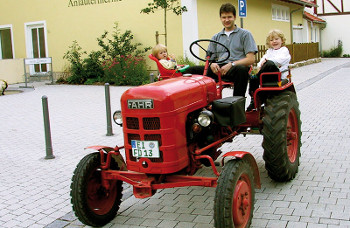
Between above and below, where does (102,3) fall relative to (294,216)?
above

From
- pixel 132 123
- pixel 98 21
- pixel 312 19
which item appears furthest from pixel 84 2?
pixel 312 19

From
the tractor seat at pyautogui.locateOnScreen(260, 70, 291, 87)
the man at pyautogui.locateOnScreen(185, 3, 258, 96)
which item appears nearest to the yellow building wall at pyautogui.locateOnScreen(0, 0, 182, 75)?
the man at pyautogui.locateOnScreen(185, 3, 258, 96)

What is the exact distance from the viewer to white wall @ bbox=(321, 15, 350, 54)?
34763mm

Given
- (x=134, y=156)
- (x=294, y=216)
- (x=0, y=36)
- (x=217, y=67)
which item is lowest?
(x=294, y=216)

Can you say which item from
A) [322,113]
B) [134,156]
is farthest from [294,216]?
[322,113]

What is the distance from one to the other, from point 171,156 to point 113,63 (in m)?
13.3

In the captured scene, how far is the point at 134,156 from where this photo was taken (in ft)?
12.7

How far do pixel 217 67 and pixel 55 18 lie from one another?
55.1ft

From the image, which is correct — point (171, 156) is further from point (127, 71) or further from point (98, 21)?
point (98, 21)

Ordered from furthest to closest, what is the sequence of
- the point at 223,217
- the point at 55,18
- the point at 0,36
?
the point at 0,36
the point at 55,18
the point at 223,217

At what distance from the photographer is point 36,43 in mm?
21125

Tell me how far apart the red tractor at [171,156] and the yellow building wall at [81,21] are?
12692 mm

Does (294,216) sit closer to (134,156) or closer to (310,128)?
(134,156)

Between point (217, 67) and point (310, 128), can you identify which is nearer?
point (217, 67)
